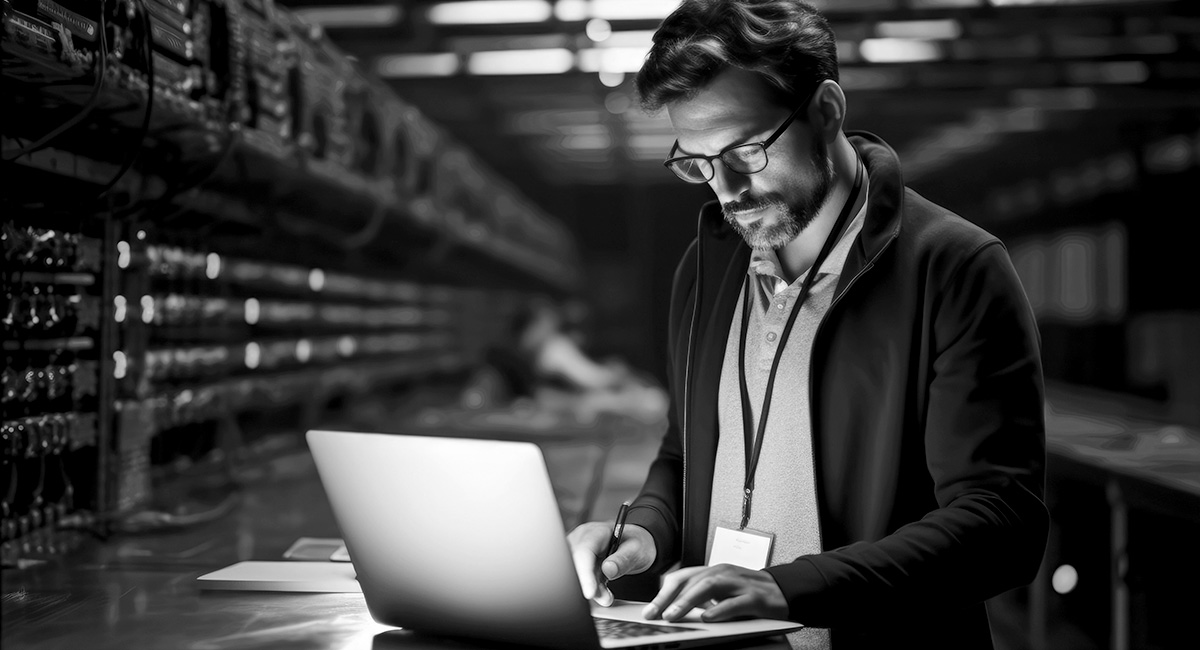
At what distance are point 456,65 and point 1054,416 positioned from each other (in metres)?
4.09

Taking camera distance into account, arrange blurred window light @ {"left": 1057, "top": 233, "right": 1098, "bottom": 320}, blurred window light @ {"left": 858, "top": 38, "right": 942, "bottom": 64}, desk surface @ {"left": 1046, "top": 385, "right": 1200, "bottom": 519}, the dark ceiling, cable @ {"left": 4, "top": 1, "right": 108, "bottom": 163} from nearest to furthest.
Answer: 1. cable @ {"left": 4, "top": 1, "right": 108, "bottom": 163}
2. desk surface @ {"left": 1046, "top": 385, "right": 1200, "bottom": 519}
3. the dark ceiling
4. blurred window light @ {"left": 858, "top": 38, "right": 942, "bottom": 64}
5. blurred window light @ {"left": 1057, "top": 233, "right": 1098, "bottom": 320}

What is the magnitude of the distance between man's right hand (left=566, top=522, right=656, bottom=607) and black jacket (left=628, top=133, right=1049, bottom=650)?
62 mm

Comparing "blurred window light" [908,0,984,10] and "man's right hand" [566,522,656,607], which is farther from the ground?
"blurred window light" [908,0,984,10]

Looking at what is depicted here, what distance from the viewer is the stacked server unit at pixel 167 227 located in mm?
1949

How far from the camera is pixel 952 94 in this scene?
7.33 m

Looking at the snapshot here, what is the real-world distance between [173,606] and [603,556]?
73 cm

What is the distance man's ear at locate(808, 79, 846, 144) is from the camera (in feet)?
4.94

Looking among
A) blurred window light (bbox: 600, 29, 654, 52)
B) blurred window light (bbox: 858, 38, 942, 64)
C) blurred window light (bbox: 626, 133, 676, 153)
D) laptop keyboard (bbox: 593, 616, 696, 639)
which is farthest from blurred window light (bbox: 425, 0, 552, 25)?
laptop keyboard (bbox: 593, 616, 696, 639)

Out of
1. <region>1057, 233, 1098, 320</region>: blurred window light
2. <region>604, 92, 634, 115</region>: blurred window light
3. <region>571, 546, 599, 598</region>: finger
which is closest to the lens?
<region>571, 546, 599, 598</region>: finger

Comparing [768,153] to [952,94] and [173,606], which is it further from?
[952,94]

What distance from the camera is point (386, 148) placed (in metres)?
3.98

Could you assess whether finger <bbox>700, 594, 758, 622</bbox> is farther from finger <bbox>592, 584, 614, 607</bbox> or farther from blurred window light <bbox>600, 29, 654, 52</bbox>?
blurred window light <bbox>600, 29, 654, 52</bbox>

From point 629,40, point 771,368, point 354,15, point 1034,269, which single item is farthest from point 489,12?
point 1034,269

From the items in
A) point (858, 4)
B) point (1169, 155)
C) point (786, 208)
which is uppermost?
point (858, 4)
